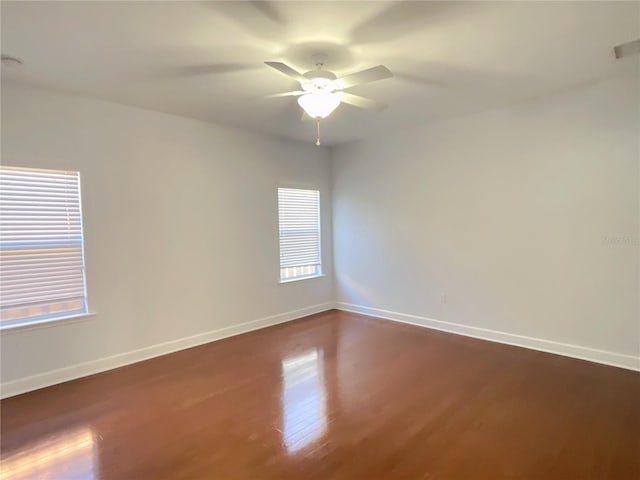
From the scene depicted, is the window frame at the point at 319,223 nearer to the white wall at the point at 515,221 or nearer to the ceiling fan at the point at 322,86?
the white wall at the point at 515,221

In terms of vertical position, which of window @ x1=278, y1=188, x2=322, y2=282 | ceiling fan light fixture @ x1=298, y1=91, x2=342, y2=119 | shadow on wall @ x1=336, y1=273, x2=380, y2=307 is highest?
ceiling fan light fixture @ x1=298, y1=91, x2=342, y2=119

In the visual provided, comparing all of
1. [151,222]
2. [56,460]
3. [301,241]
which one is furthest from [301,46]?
[301,241]

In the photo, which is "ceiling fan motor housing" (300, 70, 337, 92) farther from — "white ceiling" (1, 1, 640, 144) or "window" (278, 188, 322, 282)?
"window" (278, 188, 322, 282)

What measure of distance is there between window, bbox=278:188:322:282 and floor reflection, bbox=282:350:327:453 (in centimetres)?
173

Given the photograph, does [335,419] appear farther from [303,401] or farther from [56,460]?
[56,460]

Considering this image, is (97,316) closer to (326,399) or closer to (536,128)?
(326,399)

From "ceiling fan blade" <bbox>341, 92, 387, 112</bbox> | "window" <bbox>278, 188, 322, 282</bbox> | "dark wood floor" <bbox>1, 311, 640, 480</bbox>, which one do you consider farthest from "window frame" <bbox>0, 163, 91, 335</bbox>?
"ceiling fan blade" <bbox>341, 92, 387, 112</bbox>

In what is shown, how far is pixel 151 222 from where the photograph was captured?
3.77 m

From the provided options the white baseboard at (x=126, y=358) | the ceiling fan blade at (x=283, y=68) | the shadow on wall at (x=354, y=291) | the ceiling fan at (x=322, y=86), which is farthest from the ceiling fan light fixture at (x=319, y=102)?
the shadow on wall at (x=354, y=291)

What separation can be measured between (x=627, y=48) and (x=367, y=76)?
6.02ft

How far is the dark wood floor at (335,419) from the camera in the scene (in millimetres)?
2064

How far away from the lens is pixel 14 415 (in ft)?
8.77

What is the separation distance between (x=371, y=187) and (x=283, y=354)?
2683mm

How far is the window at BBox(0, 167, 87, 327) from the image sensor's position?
2965 mm
